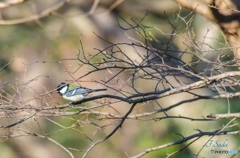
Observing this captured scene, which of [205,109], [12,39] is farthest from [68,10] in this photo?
[205,109]

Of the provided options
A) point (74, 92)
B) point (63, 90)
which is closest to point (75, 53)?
point (63, 90)

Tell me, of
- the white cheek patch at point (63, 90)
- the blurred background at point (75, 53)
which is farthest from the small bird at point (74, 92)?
the blurred background at point (75, 53)

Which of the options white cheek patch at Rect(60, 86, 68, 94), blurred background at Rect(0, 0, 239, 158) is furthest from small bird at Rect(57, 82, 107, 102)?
blurred background at Rect(0, 0, 239, 158)

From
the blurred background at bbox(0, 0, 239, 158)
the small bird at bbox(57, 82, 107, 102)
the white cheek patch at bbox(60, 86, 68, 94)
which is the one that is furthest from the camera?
the blurred background at bbox(0, 0, 239, 158)

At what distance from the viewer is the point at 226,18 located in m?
6.16

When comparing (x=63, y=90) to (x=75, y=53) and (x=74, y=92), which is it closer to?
(x=74, y=92)

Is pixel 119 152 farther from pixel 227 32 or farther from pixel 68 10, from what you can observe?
pixel 227 32

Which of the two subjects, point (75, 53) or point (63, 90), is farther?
point (75, 53)

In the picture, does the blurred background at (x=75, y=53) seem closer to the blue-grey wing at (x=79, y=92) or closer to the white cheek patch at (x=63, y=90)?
the white cheek patch at (x=63, y=90)

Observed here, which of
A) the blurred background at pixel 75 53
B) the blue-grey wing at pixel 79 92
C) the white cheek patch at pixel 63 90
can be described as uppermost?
the blurred background at pixel 75 53

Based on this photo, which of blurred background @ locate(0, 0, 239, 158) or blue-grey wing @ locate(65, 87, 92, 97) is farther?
blurred background @ locate(0, 0, 239, 158)

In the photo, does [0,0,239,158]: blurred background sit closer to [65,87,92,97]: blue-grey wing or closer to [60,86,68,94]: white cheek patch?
[60,86,68,94]: white cheek patch

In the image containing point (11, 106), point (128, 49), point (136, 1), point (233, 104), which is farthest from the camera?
point (136, 1)

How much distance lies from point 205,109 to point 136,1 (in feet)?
6.51
